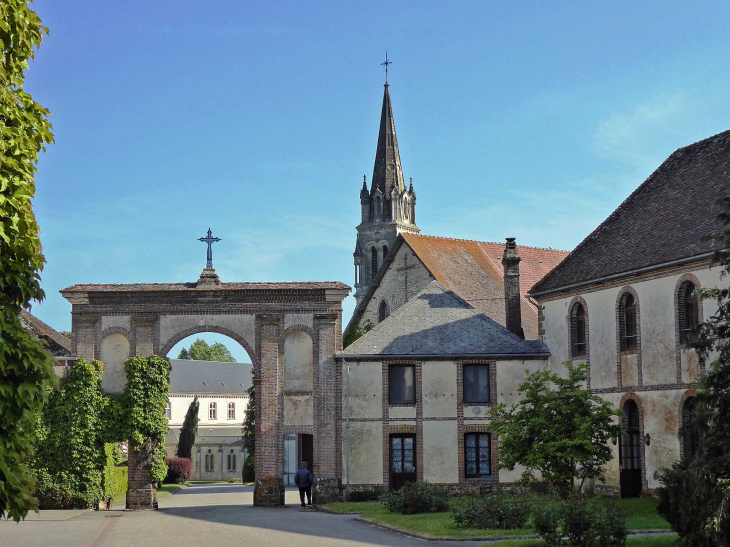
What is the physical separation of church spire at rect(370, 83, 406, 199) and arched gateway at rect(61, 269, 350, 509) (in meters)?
54.3

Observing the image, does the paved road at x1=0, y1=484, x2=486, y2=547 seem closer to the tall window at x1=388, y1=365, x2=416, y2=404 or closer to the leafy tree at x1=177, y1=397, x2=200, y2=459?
the tall window at x1=388, y1=365, x2=416, y2=404

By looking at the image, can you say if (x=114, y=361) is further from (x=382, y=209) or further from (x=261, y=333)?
(x=382, y=209)

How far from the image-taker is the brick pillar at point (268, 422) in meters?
30.0

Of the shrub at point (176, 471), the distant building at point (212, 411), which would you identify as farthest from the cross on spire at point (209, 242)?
the distant building at point (212, 411)

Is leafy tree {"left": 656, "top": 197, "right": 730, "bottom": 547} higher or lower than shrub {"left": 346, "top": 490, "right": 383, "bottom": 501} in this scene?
higher

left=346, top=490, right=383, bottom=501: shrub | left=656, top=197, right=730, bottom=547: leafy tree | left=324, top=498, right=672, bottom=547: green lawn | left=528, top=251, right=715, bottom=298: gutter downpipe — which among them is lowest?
left=346, top=490, right=383, bottom=501: shrub

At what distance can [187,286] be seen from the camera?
3095cm

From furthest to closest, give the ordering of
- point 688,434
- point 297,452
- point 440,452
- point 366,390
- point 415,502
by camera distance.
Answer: point 297,452
point 366,390
point 440,452
point 415,502
point 688,434

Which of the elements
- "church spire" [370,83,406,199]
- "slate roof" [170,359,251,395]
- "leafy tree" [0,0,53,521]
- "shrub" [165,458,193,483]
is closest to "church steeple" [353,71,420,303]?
"church spire" [370,83,406,199]

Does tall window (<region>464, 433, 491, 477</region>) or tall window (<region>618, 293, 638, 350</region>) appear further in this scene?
tall window (<region>464, 433, 491, 477</region>)

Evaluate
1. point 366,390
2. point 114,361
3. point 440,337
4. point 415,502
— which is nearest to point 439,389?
point 440,337

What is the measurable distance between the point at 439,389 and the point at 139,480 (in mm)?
10716

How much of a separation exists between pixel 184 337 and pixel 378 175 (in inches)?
2221

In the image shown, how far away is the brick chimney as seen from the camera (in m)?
35.3
